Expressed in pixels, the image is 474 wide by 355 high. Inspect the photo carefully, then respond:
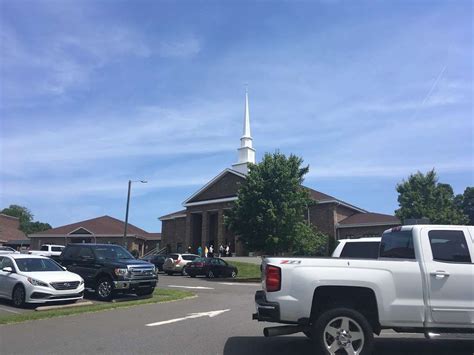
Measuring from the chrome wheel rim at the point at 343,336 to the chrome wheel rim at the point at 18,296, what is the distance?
1012 centimetres

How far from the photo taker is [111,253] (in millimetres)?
16641

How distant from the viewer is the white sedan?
13.3 metres

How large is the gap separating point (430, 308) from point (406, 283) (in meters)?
0.46

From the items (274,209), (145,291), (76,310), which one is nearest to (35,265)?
(76,310)

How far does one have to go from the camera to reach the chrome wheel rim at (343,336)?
21.1 feet

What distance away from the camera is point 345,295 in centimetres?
673

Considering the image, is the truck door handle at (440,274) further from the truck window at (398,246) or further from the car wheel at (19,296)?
the car wheel at (19,296)

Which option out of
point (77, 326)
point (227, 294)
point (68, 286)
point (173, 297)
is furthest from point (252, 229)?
point (77, 326)

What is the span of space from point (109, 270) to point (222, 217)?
36.4 m

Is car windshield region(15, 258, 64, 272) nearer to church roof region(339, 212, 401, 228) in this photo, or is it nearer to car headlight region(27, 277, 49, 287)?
car headlight region(27, 277, 49, 287)

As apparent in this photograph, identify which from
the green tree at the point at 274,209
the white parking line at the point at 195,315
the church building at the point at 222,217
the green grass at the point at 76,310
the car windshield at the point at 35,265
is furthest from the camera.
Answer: the church building at the point at 222,217

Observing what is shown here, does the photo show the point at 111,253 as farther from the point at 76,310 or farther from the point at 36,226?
the point at 36,226

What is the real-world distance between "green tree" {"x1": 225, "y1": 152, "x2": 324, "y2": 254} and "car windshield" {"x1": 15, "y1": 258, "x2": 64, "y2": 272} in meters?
16.4

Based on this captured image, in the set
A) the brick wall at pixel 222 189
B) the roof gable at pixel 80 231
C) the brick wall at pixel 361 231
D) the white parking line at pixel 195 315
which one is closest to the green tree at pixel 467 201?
the brick wall at pixel 361 231
